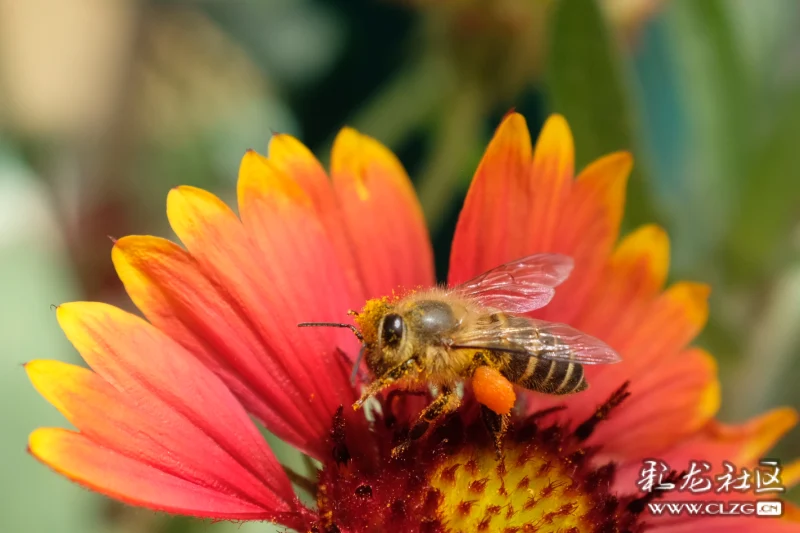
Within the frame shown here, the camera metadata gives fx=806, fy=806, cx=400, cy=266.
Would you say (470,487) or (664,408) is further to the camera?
(664,408)

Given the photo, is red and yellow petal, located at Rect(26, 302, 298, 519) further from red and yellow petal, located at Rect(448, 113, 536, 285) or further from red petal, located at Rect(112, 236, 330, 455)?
→ red and yellow petal, located at Rect(448, 113, 536, 285)

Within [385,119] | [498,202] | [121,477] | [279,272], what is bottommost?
[121,477]

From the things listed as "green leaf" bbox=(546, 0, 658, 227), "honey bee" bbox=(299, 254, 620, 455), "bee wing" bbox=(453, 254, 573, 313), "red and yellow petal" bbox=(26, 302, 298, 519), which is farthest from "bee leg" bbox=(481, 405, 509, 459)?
"green leaf" bbox=(546, 0, 658, 227)

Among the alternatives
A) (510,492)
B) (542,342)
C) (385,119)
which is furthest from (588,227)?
(385,119)

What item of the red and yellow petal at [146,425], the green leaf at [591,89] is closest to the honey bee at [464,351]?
the red and yellow petal at [146,425]

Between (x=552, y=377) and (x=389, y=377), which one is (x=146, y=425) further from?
(x=552, y=377)

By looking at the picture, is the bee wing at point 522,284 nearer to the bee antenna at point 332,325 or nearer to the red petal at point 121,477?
the bee antenna at point 332,325

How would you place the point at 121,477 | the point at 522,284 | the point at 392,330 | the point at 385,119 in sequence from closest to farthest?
the point at 121,477 → the point at 392,330 → the point at 522,284 → the point at 385,119
